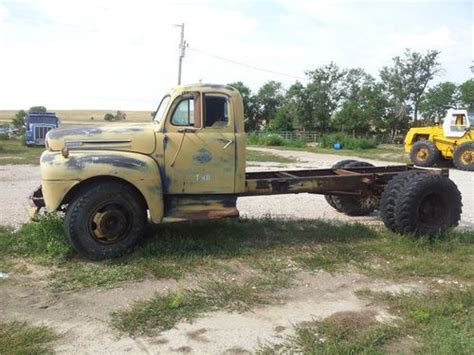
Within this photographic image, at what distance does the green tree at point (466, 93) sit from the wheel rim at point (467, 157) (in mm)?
41391

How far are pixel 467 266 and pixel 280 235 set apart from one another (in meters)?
2.46

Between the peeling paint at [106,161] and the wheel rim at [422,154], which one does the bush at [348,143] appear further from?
the peeling paint at [106,161]

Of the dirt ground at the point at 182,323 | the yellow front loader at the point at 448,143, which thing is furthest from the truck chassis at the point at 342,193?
the yellow front loader at the point at 448,143

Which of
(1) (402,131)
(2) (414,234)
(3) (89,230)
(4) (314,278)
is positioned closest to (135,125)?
(3) (89,230)

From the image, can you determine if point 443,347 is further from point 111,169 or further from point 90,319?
point 111,169

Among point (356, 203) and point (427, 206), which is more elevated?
point (427, 206)

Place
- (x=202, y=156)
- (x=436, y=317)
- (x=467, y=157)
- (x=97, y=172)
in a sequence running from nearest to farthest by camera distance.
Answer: (x=436, y=317) < (x=97, y=172) < (x=202, y=156) < (x=467, y=157)

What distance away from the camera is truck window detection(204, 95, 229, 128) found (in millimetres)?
6521

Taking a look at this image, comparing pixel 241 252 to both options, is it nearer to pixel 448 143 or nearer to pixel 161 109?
pixel 161 109

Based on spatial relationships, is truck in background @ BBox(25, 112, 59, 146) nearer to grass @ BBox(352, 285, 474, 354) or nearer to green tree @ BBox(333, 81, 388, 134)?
grass @ BBox(352, 285, 474, 354)

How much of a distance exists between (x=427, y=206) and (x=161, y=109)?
13.2 feet

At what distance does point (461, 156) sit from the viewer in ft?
61.8

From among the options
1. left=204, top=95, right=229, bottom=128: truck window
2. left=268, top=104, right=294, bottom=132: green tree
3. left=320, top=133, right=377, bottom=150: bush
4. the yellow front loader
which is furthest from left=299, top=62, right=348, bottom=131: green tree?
left=204, top=95, right=229, bottom=128: truck window

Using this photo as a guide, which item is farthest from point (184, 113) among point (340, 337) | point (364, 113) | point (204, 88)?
point (364, 113)
